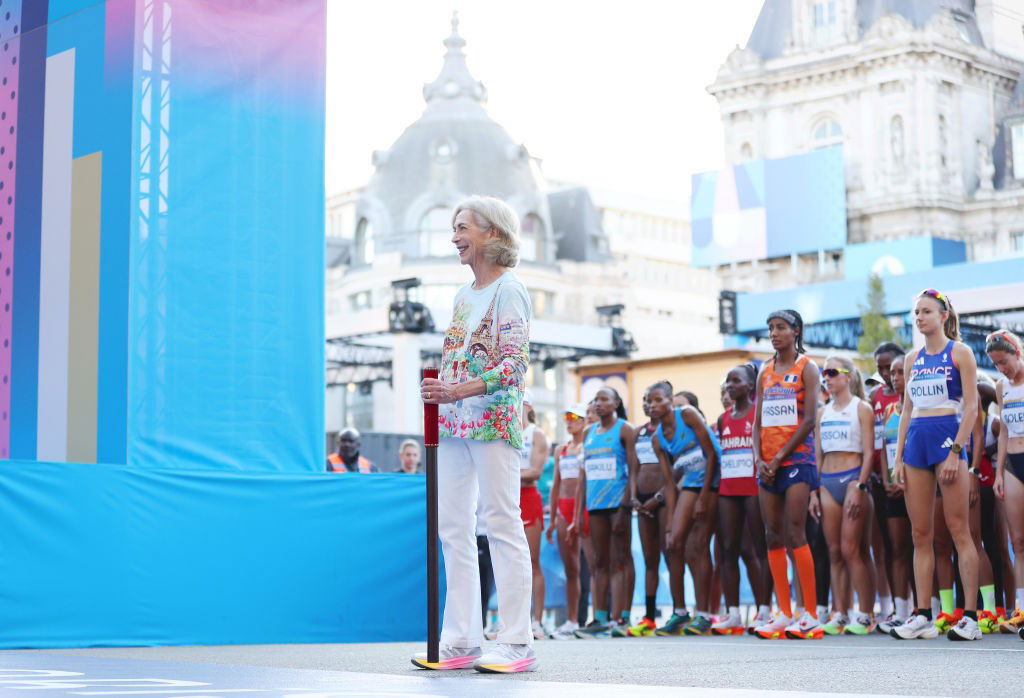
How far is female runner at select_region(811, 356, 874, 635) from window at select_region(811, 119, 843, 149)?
5777 cm

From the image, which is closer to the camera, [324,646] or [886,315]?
[324,646]

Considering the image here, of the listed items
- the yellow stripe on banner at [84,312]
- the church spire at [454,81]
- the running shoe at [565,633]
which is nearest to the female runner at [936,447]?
the running shoe at [565,633]

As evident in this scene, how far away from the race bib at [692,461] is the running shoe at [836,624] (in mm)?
1308

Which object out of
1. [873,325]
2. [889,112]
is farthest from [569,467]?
[889,112]

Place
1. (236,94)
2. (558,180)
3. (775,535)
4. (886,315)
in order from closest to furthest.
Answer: (775,535), (236,94), (886,315), (558,180)

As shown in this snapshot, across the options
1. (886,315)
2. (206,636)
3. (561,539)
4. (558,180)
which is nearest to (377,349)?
(886,315)

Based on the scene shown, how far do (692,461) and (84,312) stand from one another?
4061 mm

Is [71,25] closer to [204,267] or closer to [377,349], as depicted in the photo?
[204,267]

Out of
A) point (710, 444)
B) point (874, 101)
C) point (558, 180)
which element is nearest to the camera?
point (710, 444)

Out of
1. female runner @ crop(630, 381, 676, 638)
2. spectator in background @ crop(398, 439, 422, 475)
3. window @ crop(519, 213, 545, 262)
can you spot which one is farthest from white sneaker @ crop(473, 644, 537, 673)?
window @ crop(519, 213, 545, 262)

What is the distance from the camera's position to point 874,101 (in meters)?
64.2

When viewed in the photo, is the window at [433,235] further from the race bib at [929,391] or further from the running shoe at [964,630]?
the running shoe at [964,630]

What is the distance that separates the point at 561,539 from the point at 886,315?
3406 cm

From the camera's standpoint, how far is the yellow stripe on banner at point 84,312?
8875 mm
